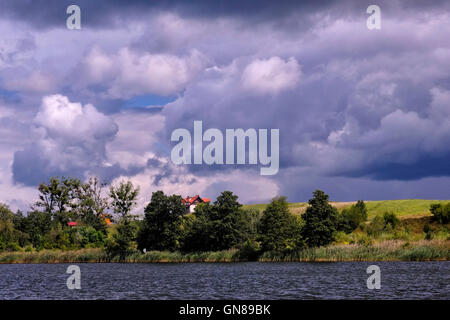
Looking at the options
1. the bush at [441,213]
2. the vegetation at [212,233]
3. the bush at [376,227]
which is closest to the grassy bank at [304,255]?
the vegetation at [212,233]

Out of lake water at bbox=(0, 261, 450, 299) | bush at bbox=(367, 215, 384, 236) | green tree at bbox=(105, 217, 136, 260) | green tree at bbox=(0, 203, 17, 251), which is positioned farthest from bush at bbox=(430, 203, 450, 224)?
green tree at bbox=(0, 203, 17, 251)

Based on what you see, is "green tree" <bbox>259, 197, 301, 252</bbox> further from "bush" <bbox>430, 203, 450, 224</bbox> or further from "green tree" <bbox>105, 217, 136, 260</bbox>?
"bush" <bbox>430, 203, 450, 224</bbox>

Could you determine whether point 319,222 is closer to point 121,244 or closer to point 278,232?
point 278,232

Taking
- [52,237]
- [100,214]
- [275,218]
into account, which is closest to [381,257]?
[275,218]

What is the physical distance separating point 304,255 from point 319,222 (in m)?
6.57

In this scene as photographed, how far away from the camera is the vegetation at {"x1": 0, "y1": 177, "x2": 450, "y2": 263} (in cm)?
8550

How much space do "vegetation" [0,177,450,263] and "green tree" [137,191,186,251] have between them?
0.21m

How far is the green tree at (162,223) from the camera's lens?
108 meters

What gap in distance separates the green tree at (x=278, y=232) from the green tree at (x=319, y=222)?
2.04 metres

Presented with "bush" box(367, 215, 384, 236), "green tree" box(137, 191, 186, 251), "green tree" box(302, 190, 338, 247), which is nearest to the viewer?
"green tree" box(302, 190, 338, 247)

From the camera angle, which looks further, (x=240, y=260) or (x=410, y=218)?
(x=410, y=218)
